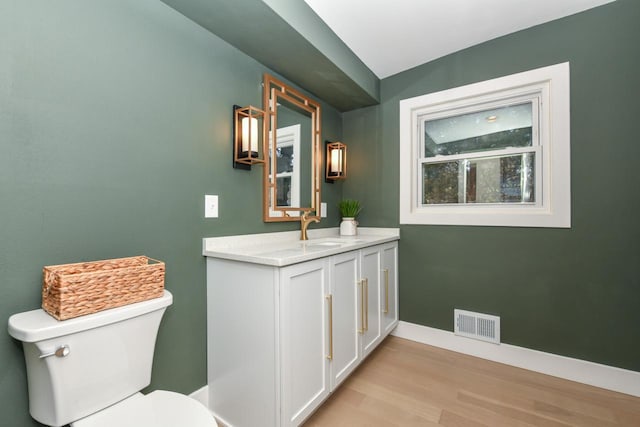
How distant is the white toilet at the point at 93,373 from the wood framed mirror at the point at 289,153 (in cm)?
105

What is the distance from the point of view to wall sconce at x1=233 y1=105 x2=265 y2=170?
167 cm

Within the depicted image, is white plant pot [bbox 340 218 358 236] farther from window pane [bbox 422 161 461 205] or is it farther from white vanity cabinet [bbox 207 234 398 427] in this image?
white vanity cabinet [bbox 207 234 398 427]

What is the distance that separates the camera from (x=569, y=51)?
180 cm

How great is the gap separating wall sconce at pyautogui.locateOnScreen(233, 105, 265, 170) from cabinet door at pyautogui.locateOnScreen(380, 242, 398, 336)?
122 centimetres

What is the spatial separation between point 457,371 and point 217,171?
2.09 m

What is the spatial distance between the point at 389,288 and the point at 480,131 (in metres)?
1.46

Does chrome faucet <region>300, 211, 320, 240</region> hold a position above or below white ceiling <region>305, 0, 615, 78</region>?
below

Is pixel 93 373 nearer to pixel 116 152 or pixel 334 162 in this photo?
pixel 116 152

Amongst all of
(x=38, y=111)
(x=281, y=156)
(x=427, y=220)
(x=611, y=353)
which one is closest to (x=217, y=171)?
(x=281, y=156)

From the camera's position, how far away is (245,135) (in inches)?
65.7

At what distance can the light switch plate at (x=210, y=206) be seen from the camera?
1.55 meters

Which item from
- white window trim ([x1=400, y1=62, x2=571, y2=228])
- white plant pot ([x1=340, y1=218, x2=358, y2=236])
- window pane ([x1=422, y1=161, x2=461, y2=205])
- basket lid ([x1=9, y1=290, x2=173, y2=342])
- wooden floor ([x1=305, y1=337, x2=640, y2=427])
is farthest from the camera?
white plant pot ([x1=340, y1=218, x2=358, y2=236])

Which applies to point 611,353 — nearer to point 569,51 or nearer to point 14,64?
point 569,51

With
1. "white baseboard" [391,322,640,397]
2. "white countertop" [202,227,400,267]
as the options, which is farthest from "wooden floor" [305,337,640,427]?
"white countertop" [202,227,400,267]
